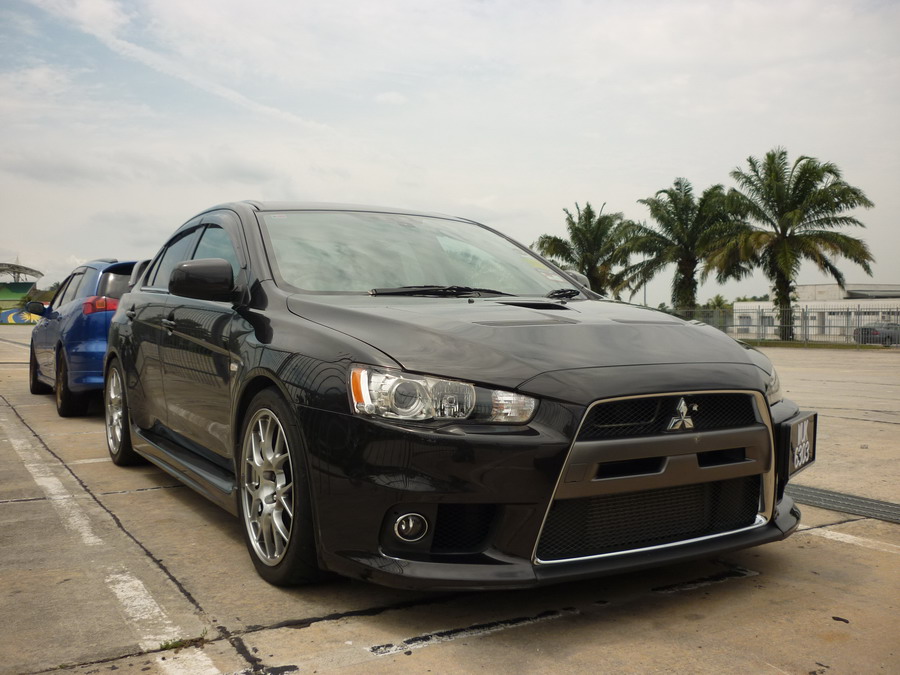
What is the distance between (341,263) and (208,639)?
1.73m

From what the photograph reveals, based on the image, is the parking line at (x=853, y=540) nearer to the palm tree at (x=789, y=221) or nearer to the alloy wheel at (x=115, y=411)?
the alloy wheel at (x=115, y=411)

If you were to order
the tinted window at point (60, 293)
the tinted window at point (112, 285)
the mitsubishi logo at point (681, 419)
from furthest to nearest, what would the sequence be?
1. the tinted window at point (60, 293)
2. the tinted window at point (112, 285)
3. the mitsubishi logo at point (681, 419)

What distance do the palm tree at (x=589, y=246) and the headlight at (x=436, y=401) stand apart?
3532 cm

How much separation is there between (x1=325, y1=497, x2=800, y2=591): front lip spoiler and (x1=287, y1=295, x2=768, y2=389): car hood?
1.93 ft

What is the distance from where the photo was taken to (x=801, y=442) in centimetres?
338

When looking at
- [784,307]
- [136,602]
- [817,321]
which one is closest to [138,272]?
[136,602]

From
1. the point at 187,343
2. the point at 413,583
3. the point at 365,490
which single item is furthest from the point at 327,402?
the point at 187,343

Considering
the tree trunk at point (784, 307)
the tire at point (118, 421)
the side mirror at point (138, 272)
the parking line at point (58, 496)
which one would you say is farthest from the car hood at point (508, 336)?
the tree trunk at point (784, 307)

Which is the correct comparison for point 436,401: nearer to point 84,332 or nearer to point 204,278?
point 204,278

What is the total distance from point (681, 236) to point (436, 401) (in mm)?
33713

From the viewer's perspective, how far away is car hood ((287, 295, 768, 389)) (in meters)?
2.82

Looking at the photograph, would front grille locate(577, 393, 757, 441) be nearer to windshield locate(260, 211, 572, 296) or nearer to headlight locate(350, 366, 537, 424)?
headlight locate(350, 366, 537, 424)

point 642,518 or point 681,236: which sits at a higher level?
point 681,236

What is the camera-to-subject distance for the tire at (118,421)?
5.55 meters
